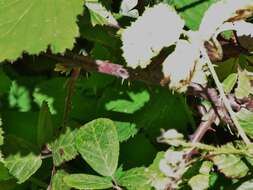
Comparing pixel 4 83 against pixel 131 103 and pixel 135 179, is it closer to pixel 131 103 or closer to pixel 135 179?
pixel 131 103

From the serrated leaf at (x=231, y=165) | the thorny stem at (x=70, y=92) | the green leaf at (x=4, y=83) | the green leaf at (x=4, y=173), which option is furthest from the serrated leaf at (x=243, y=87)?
the green leaf at (x=4, y=83)

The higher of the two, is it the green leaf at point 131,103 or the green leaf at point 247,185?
the green leaf at point 131,103

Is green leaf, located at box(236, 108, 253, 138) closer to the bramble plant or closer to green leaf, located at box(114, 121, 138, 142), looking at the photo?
the bramble plant

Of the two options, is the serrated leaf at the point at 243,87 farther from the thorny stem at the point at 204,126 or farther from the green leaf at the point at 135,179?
the green leaf at the point at 135,179

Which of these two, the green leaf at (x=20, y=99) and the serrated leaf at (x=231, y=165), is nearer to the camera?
the serrated leaf at (x=231, y=165)

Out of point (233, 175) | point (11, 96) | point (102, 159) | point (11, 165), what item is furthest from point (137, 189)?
point (11, 96)

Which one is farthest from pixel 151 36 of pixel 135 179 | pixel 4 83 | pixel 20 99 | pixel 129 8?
pixel 20 99

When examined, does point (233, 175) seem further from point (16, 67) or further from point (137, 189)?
point (16, 67)
